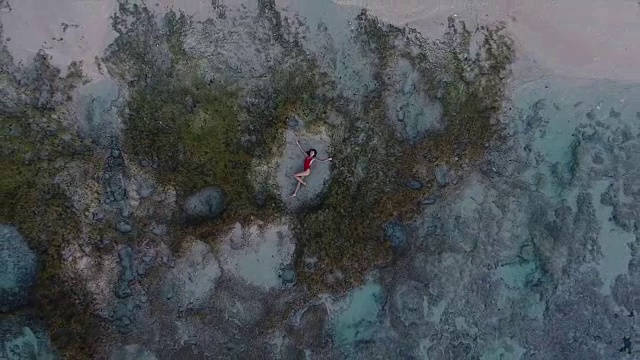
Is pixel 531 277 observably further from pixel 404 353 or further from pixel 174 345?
pixel 174 345

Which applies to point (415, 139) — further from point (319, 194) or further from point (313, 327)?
point (313, 327)

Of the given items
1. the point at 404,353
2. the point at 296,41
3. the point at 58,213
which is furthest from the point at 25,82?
the point at 404,353

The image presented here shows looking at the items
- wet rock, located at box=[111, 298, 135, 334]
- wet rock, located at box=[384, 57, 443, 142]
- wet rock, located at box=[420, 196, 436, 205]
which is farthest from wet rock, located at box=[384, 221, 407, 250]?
wet rock, located at box=[111, 298, 135, 334]

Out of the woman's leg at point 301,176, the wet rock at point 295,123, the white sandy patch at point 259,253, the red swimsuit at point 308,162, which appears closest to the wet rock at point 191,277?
the white sandy patch at point 259,253

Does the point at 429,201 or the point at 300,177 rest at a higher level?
the point at 300,177

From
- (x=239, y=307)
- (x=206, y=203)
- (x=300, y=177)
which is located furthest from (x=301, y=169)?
(x=239, y=307)

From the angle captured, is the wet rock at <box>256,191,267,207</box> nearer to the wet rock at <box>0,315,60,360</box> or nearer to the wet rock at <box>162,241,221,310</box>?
the wet rock at <box>162,241,221,310</box>

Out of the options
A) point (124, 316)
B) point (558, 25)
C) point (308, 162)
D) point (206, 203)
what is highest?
point (558, 25)
